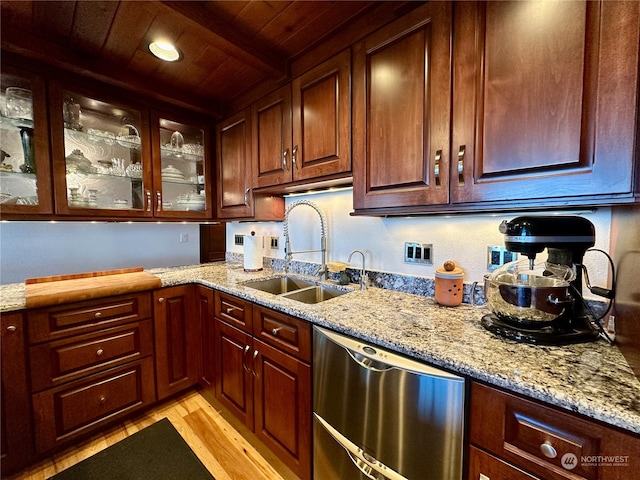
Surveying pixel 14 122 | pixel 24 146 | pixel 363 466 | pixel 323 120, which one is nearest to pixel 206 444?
pixel 363 466

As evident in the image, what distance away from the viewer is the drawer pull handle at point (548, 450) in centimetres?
58

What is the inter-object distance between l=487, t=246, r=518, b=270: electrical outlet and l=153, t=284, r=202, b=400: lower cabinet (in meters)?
1.79

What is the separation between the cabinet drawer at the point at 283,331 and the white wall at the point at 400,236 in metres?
0.64

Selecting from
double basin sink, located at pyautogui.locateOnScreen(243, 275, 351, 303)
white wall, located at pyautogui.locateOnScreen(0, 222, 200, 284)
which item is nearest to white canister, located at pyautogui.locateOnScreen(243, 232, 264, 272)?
double basin sink, located at pyautogui.locateOnScreen(243, 275, 351, 303)

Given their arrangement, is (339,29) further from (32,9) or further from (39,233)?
(39,233)

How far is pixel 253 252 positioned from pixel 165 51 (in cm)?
135

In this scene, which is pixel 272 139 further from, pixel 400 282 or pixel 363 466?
pixel 363 466

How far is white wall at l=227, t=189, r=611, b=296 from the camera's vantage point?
1136mm

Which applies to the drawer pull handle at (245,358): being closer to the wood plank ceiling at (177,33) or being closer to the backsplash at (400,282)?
the backsplash at (400,282)

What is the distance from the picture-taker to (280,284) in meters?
1.89

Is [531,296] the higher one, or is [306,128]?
[306,128]

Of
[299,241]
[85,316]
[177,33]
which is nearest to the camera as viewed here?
[177,33]

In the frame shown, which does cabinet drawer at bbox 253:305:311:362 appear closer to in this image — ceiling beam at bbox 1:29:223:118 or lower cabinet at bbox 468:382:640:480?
lower cabinet at bbox 468:382:640:480

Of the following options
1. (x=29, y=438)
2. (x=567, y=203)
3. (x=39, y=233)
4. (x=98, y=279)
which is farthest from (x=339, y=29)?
(x=29, y=438)
